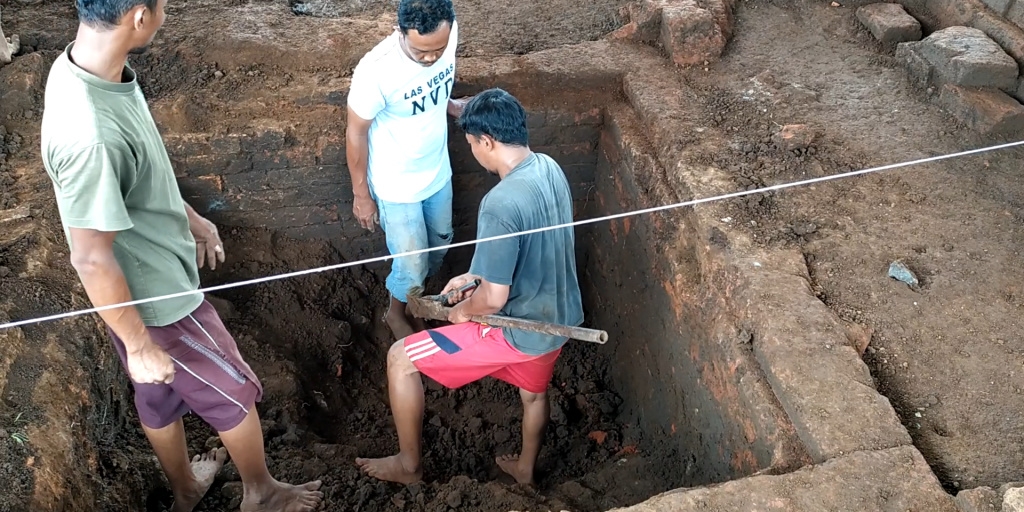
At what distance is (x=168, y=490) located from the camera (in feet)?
9.98

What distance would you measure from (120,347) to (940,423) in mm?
2548

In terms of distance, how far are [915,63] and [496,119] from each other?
2653mm

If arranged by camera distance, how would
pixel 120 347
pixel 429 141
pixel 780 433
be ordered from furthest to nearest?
pixel 429 141
pixel 780 433
pixel 120 347

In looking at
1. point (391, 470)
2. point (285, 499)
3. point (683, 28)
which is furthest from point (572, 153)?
point (285, 499)

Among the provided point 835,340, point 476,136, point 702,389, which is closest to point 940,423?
point 835,340

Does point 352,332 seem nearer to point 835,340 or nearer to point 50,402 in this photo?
point 50,402

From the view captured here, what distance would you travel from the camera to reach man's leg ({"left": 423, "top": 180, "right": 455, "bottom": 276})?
12.2ft

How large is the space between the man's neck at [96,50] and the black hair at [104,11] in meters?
0.02

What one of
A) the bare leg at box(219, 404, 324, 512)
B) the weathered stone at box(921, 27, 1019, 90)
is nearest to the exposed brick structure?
the weathered stone at box(921, 27, 1019, 90)

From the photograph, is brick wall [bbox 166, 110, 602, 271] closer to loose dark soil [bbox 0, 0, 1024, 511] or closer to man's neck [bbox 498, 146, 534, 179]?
loose dark soil [bbox 0, 0, 1024, 511]

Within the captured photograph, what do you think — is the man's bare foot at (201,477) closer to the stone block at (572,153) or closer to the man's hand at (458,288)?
the man's hand at (458,288)

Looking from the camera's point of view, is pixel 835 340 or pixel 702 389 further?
pixel 702 389

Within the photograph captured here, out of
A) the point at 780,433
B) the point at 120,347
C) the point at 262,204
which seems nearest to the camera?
the point at 120,347

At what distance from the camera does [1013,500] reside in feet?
6.94
